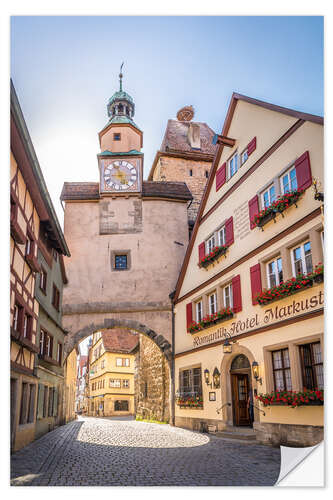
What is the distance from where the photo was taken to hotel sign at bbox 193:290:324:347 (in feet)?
27.2

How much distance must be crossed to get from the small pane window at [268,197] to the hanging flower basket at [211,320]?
2859 mm

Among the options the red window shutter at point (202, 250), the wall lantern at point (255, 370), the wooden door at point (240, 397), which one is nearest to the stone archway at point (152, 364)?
the red window shutter at point (202, 250)

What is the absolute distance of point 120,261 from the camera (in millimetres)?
17547

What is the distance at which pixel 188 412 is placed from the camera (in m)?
14.3

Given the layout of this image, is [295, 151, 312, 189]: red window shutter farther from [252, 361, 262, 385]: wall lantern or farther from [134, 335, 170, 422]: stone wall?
[134, 335, 170, 422]: stone wall

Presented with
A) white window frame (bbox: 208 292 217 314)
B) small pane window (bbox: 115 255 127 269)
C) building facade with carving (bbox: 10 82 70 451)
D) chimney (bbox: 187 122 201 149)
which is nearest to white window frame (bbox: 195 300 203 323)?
white window frame (bbox: 208 292 217 314)

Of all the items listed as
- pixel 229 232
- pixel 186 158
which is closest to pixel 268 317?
pixel 229 232

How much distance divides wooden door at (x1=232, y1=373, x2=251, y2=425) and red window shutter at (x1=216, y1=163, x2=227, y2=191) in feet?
17.6

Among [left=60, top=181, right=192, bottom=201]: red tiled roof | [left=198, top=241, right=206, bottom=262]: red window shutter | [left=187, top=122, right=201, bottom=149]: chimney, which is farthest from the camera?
[left=187, top=122, right=201, bottom=149]: chimney

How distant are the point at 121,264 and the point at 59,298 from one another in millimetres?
2956

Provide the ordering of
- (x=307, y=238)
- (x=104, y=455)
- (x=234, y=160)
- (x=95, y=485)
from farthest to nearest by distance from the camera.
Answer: (x=234, y=160) < (x=307, y=238) < (x=104, y=455) < (x=95, y=485)
